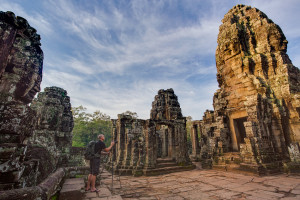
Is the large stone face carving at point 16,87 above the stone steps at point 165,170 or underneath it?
above

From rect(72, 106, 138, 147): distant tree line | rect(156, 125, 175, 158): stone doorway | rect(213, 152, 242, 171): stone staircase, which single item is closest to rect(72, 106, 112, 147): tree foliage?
rect(72, 106, 138, 147): distant tree line

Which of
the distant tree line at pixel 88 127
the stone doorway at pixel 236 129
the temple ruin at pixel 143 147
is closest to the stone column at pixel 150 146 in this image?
the temple ruin at pixel 143 147

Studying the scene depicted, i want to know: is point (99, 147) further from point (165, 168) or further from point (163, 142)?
point (163, 142)

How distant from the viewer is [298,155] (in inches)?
280

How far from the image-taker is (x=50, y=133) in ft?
14.0

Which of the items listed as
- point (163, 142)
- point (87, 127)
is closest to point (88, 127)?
point (87, 127)

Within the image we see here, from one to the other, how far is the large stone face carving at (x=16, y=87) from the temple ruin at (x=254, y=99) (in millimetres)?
8256

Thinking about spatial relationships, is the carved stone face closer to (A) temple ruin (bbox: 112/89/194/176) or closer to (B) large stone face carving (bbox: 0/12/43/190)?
(B) large stone face carving (bbox: 0/12/43/190)

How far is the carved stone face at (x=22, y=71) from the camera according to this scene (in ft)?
5.73

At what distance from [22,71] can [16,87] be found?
0.69ft

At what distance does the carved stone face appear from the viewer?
175 centimetres

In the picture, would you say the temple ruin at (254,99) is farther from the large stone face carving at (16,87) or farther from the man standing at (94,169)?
the large stone face carving at (16,87)

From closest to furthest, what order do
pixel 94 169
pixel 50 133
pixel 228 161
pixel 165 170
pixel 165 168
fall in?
1. pixel 50 133
2. pixel 94 169
3. pixel 228 161
4. pixel 165 170
5. pixel 165 168

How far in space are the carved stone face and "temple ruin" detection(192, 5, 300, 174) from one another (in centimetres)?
841
